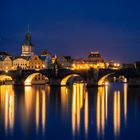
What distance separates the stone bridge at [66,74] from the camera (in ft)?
220

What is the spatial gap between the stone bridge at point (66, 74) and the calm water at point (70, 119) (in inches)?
858

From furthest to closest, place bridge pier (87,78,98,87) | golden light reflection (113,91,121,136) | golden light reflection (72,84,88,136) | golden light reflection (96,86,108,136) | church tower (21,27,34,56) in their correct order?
1. church tower (21,27,34,56)
2. bridge pier (87,78,98,87)
3. golden light reflection (72,84,88,136)
4. golden light reflection (96,86,108,136)
5. golden light reflection (113,91,121,136)

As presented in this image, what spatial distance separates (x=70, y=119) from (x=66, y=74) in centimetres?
3919

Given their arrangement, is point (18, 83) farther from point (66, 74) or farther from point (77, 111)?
point (77, 111)

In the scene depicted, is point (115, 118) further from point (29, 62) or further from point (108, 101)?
point (29, 62)

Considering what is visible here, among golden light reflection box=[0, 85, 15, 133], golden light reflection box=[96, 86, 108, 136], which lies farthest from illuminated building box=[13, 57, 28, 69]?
golden light reflection box=[96, 86, 108, 136]

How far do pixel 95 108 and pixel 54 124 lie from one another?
8.60 metres

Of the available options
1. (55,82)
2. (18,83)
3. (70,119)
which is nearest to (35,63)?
(18,83)

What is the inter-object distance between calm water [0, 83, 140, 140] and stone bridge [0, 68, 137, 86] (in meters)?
21.8

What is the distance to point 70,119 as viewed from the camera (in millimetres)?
31906

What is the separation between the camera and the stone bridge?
67188mm

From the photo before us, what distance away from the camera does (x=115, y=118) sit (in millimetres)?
31969

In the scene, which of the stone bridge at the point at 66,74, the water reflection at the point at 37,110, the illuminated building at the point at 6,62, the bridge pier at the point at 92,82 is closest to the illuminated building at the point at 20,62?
the illuminated building at the point at 6,62

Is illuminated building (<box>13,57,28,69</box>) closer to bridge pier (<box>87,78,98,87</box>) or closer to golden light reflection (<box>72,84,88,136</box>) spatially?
bridge pier (<box>87,78,98,87</box>)
